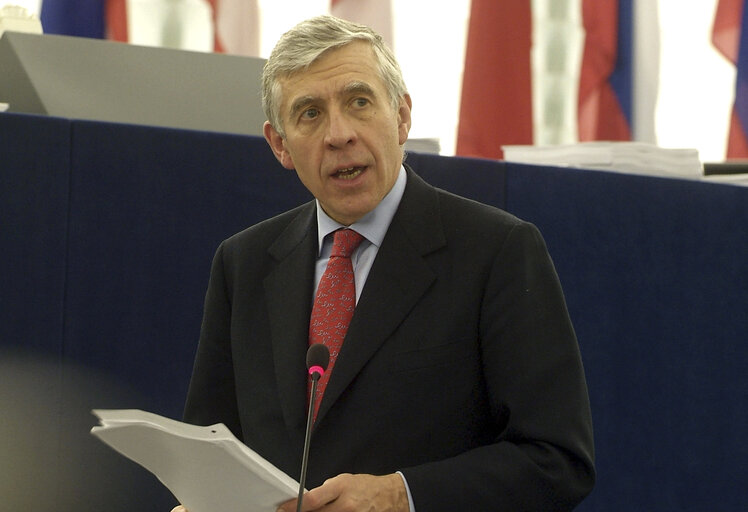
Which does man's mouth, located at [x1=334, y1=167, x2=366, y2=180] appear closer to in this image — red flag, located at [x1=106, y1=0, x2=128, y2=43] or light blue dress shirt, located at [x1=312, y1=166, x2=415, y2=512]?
light blue dress shirt, located at [x1=312, y1=166, x2=415, y2=512]

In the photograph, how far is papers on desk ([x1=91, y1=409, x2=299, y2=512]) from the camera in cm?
120

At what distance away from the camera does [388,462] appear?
144cm

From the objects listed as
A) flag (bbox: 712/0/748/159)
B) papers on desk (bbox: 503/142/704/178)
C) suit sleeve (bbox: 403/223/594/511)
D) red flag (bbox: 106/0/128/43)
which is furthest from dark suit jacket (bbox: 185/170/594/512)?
flag (bbox: 712/0/748/159)

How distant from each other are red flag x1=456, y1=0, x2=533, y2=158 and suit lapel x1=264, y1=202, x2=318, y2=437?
6.43 ft

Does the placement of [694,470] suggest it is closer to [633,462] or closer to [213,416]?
[633,462]

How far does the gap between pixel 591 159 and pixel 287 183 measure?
767 mm

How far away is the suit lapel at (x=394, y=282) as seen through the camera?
4.77 ft

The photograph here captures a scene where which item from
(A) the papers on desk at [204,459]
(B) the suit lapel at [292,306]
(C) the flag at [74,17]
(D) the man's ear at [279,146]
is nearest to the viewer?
(A) the papers on desk at [204,459]

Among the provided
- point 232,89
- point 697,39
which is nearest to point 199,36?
point 232,89

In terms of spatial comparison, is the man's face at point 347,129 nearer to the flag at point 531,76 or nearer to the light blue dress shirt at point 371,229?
the light blue dress shirt at point 371,229

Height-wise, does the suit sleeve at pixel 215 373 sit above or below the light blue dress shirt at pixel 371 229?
below

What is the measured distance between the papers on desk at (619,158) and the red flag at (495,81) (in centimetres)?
99

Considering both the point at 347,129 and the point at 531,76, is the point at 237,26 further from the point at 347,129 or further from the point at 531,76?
the point at 347,129

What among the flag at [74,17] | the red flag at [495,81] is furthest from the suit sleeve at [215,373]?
the red flag at [495,81]
